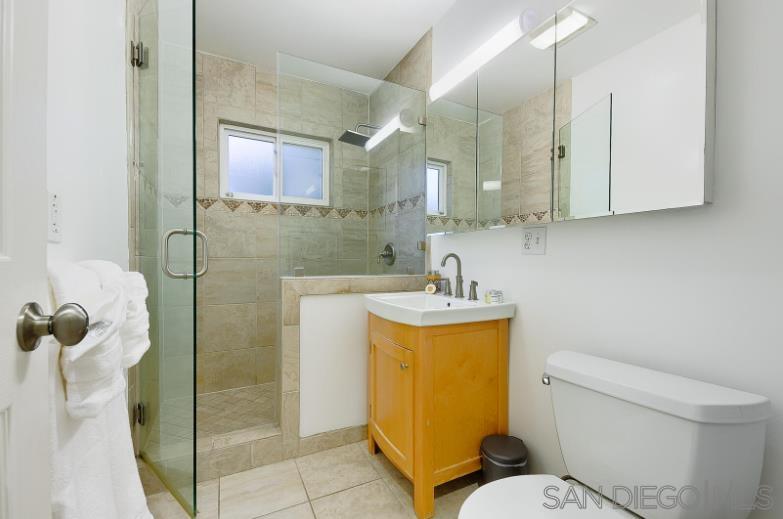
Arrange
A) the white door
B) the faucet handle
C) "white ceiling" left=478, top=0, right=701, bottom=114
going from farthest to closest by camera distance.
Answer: the faucet handle
"white ceiling" left=478, top=0, right=701, bottom=114
the white door

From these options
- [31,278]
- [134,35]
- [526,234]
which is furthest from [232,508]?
[134,35]

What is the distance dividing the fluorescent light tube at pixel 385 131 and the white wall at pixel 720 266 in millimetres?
1448

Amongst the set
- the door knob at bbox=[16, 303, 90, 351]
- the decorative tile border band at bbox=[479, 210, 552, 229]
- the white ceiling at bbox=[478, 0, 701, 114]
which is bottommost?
the door knob at bbox=[16, 303, 90, 351]

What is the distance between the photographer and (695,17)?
0.90 metres

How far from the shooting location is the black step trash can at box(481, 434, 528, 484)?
1.33 metres

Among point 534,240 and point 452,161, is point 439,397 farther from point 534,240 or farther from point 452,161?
point 452,161

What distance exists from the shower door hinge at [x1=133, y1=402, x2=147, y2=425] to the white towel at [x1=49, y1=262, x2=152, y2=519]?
3.05ft

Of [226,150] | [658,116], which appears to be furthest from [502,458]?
[226,150]

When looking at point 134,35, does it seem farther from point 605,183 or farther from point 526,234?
point 605,183

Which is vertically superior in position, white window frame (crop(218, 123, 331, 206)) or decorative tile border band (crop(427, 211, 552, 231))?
white window frame (crop(218, 123, 331, 206))

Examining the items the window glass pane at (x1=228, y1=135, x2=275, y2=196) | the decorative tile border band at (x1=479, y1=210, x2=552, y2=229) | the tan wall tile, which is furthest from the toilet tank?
the window glass pane at (x1=228, y1=135, x2=275, y2=196)

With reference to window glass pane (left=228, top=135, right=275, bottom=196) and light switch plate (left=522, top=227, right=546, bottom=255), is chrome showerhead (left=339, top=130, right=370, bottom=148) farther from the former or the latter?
light switch plate (left=522, top=227, right=546, bottom=255)

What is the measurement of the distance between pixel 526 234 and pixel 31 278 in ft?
5.04

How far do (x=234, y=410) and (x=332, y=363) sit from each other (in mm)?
839
